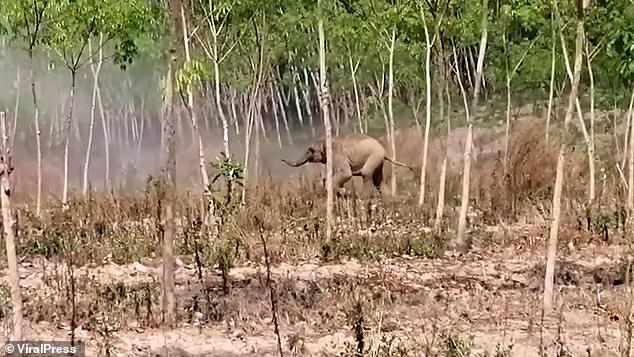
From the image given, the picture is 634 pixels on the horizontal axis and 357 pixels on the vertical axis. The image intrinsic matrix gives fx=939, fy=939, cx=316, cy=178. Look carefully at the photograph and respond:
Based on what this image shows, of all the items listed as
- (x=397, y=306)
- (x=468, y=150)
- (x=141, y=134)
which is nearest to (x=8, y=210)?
(x=397, y=306)

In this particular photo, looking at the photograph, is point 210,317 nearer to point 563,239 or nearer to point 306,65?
point 563,239

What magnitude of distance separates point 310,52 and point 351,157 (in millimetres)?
5480

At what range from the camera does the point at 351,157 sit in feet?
66.9

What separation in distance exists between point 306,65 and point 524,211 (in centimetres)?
1467

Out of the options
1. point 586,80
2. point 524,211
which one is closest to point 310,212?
point 524,211

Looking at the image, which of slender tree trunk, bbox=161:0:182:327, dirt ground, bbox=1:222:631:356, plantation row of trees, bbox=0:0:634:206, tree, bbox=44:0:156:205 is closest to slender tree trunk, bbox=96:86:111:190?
plantation row of trees, bbox=0:0:634:206

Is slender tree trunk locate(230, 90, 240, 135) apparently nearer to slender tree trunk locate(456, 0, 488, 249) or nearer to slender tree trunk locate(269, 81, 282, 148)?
slender tree trunk locate(269, 81, 282, 148)

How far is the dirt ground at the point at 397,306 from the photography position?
6680mm

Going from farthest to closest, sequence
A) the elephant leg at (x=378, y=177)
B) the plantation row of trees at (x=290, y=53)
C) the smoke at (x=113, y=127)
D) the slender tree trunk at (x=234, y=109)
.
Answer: the slender tree trunk at (x=234, y=109)
the smoke at (x=113, y=127)
the elephant leg at (x=378, y=177)
the plantation row of trees at (x=290, y=53)

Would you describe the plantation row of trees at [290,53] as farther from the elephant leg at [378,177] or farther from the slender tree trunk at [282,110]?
the elephant leg at [378,177]

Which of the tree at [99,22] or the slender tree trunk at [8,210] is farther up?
the tree at [99,22]

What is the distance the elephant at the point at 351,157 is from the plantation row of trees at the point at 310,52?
54 centimetres

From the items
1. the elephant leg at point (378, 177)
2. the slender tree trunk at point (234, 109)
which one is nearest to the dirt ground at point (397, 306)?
the elephant leg at point (378, 177)

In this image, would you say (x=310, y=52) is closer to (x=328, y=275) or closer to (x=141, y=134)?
(x=141, y=134)
